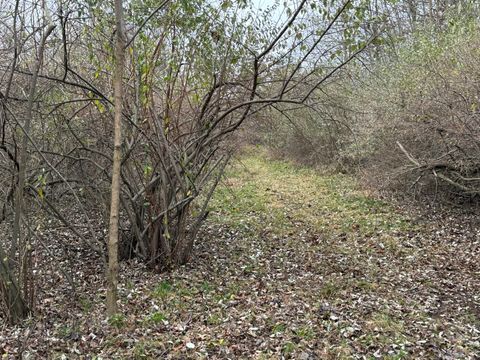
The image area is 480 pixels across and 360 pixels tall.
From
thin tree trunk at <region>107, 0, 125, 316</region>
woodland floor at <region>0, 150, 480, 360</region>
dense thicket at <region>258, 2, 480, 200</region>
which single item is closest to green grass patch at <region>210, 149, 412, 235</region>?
woodland floor at <region>0, 150, 480, 360</region>

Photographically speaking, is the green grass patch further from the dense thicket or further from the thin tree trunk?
the thin tree trunk

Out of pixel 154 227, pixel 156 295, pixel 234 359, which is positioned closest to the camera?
pixel 234 359

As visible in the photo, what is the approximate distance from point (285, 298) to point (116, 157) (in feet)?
8.67

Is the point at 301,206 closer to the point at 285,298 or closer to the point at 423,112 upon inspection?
the point at 423,112

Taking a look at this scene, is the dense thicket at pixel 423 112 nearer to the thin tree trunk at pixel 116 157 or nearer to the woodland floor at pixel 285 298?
the woodland floor at pixel 285 298

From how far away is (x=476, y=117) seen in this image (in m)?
7.32

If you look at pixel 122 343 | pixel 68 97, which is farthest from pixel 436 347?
pixel 68 97

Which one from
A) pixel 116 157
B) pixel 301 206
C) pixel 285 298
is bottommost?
pixel 285 298

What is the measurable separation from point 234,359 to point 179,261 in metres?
2.52

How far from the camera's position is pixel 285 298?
5371 millimetres

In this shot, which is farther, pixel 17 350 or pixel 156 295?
pixel 156 295

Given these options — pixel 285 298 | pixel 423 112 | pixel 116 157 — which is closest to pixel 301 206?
pixel 423 112

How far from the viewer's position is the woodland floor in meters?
4.18

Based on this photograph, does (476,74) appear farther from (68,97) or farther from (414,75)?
(68,97)
